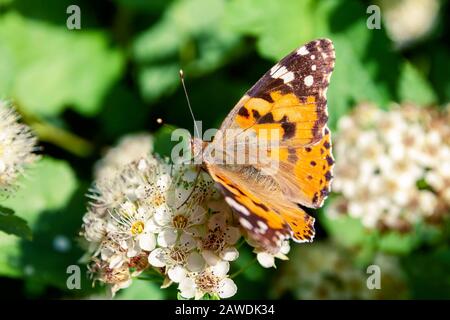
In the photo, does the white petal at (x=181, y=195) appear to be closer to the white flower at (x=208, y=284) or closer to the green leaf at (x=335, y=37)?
the white flower at (x=208, y=284)

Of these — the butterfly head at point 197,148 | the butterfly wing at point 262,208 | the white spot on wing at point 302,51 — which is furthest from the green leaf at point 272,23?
the butterfly wing at point 262,208

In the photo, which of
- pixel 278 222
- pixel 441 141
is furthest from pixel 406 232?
pixel 278 222

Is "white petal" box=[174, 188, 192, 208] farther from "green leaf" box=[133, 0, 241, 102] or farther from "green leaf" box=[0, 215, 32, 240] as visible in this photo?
"green leaf" box=[133, 0, 241, 102]

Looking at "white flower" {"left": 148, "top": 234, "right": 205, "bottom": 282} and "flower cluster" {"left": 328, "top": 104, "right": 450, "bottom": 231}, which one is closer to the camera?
"white flower" {"left": 148, "top": 234, "right": 205, "bottom": 282}

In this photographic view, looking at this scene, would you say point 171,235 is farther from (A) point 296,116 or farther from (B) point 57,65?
(B) point 57,65

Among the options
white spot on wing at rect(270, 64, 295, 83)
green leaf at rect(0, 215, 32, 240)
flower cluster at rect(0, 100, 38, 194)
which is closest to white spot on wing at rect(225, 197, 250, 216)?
white spot on wing at rect(270, 64, 295, 83)

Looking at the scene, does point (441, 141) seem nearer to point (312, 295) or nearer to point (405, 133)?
point (405, 133)

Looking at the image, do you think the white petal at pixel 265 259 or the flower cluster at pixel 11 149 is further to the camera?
the flower cluster at pixel 11 149
